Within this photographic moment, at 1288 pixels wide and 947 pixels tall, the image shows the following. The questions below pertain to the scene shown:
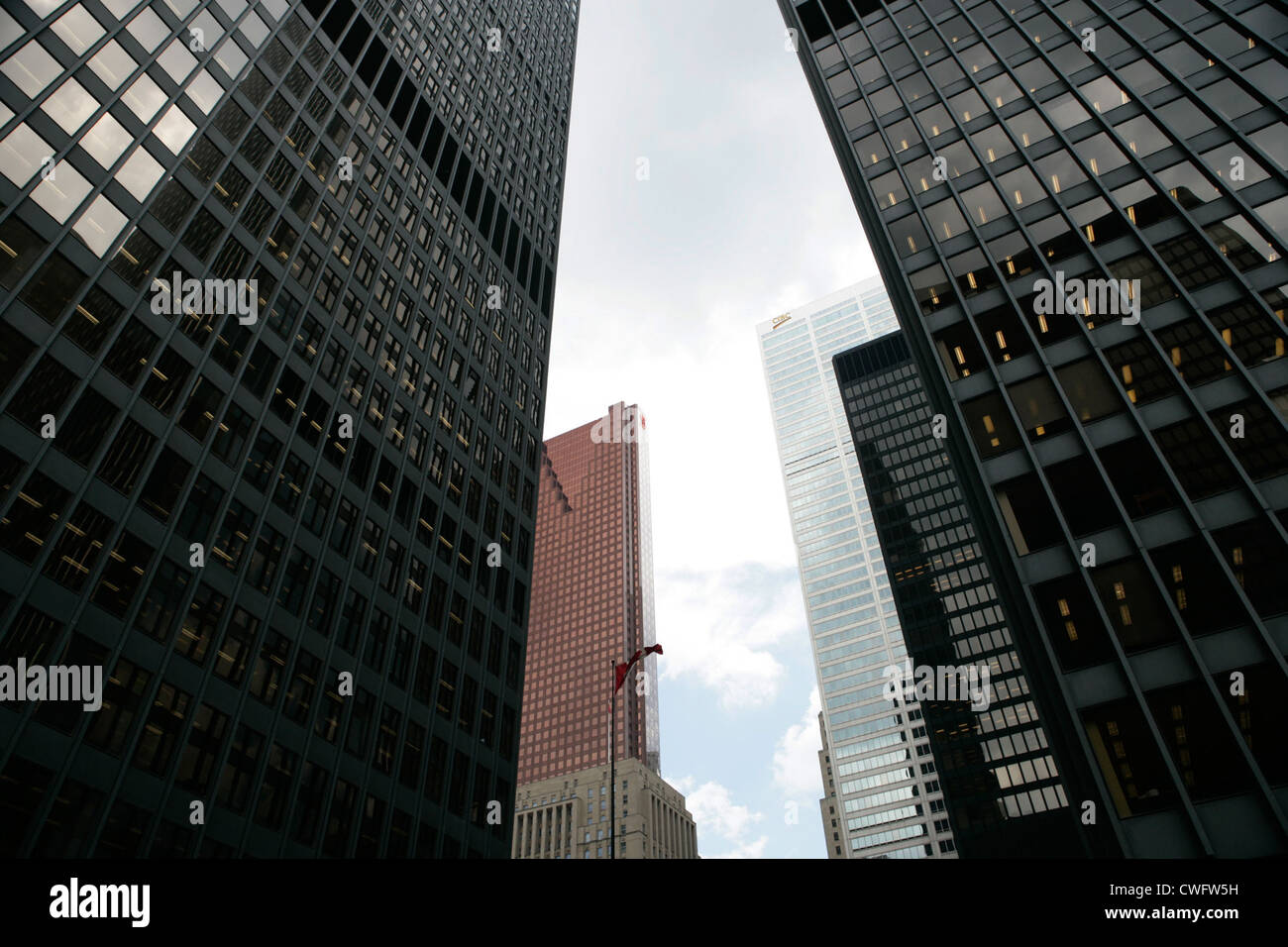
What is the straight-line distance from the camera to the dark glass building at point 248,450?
89.1ft

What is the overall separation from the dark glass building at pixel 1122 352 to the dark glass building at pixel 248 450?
2836cm

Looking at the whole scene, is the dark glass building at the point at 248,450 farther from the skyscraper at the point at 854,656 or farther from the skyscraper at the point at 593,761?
the skyscraper at the point at 854,656

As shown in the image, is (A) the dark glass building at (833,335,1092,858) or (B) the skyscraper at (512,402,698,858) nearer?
(A) the dark glass building at (833,335,1092,858)

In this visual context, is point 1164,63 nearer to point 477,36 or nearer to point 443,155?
point 443,155

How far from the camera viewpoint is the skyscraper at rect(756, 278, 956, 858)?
459ft

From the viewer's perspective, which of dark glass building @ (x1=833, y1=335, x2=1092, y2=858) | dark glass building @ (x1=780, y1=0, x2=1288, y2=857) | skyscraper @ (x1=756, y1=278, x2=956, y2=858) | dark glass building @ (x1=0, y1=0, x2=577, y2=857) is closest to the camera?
dark glass building @ (x1=780, y1=0, x2=1288, y2=857)

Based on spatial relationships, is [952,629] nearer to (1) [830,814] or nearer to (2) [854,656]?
(2) [854,656]

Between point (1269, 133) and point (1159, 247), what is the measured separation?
5.91 m

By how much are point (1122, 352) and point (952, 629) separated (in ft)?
328

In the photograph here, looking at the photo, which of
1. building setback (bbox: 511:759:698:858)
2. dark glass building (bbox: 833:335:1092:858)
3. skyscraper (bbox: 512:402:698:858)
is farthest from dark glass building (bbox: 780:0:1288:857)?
building setback (bbox: 511:759:698:858)

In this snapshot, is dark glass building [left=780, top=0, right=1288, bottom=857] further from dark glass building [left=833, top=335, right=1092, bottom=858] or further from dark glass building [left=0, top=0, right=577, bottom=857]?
dark glass building [left=833, top=335, right=1092, bottom=858]

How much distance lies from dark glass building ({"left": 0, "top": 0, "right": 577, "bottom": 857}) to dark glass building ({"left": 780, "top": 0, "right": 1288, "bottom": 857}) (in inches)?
1117

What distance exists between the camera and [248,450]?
3528 cm
